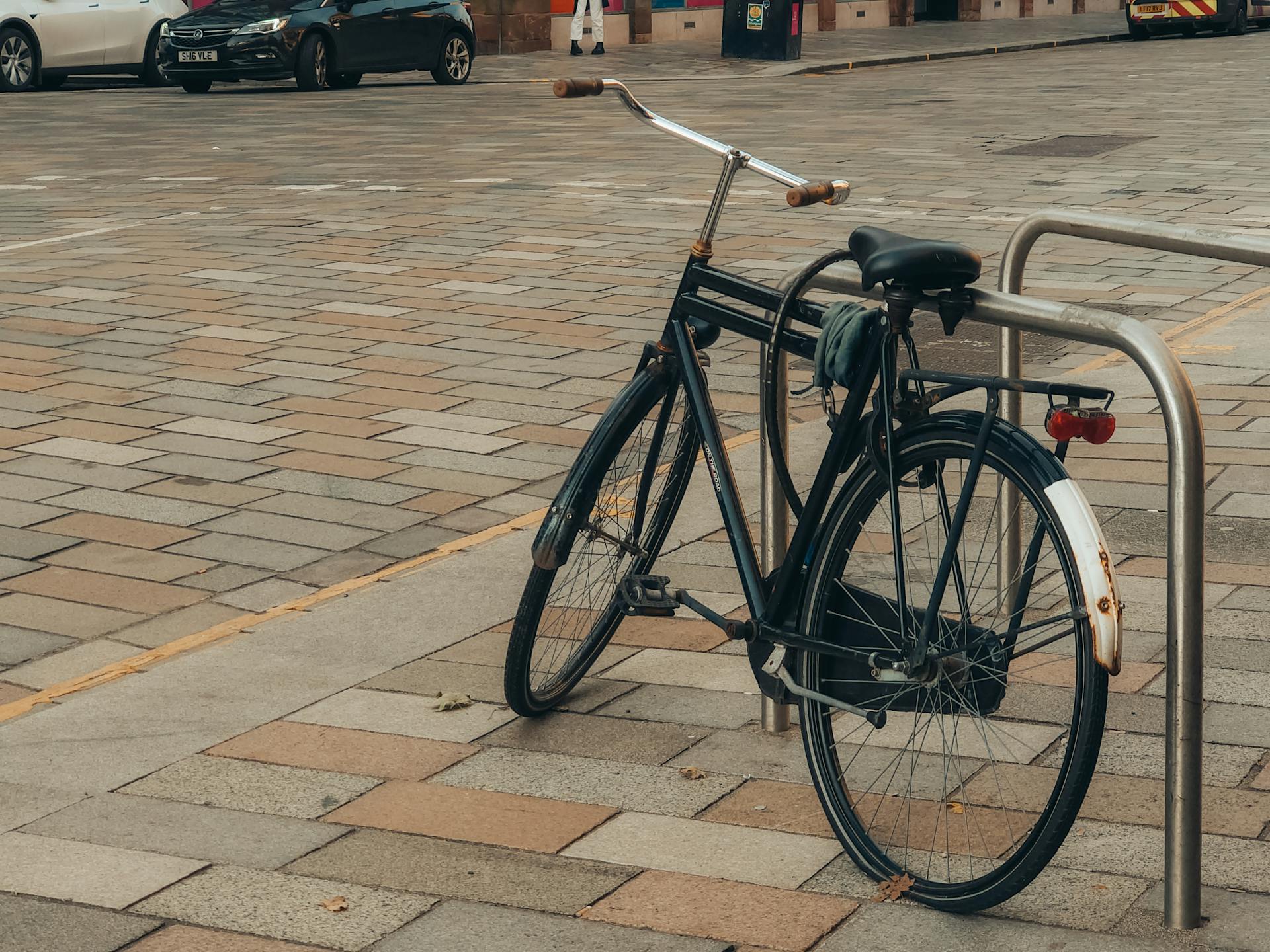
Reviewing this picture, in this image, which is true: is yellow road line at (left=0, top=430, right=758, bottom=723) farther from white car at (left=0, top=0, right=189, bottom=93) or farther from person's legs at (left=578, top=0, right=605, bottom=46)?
person's legs at (left=578, top=0, right=605, bottom=46)

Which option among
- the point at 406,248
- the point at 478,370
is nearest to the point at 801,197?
the point at 478,370

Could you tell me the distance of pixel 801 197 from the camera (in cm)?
341

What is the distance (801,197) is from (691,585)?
167cm

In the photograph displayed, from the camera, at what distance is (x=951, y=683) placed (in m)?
3.13

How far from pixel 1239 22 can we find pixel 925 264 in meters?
34.3

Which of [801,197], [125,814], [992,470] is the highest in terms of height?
[801,197]

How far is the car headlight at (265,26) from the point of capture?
21.1 meters

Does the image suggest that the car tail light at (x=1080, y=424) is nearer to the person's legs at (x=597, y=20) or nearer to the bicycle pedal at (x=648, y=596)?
the bicycle pedal at (x=648, y=596)

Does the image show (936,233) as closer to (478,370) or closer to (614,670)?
(478,370)

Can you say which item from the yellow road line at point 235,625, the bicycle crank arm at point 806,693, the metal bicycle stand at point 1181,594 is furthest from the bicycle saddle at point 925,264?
the yellow road line at point 235,625

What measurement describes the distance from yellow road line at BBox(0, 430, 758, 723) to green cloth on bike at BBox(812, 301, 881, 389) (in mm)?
1888

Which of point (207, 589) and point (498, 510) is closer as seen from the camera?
point (207, 589)

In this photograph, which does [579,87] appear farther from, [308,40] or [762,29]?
[762,29]

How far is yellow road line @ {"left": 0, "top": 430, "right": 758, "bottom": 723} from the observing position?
4.21 metres
